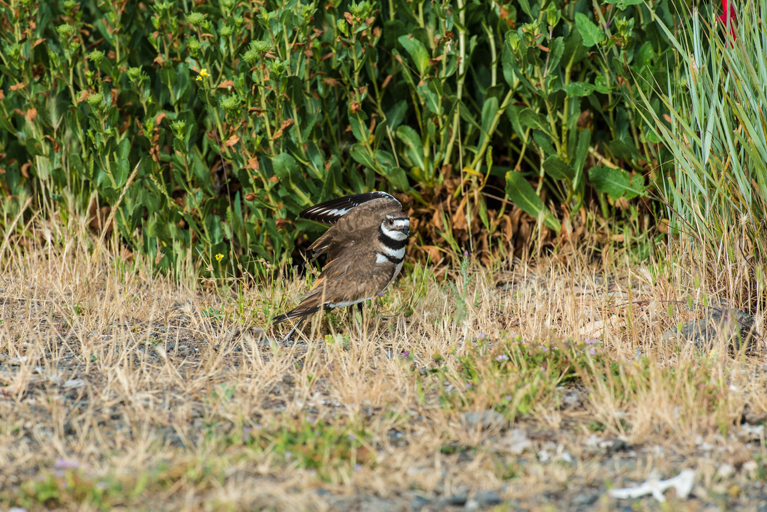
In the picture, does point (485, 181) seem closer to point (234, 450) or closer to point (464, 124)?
point (464, 124)

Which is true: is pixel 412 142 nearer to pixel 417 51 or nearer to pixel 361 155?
pixel 361 155

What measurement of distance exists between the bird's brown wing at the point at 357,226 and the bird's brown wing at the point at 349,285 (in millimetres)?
197

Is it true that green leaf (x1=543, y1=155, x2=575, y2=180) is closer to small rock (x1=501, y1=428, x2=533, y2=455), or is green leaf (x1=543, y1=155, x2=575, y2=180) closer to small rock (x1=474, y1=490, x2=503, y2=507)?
small rock (x1=501, y1=428, x2=533, y2=455)

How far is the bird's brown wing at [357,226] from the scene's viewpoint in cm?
507

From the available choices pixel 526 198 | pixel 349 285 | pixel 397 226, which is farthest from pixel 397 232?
pixel 526 198

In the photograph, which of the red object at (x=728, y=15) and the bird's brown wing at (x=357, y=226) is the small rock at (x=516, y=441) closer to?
the bird's brown wing at (x=357, y=226)

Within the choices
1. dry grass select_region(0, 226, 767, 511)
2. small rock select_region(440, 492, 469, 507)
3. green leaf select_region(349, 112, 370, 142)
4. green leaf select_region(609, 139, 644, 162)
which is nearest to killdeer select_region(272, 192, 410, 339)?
dry grass select_region(0, 226, 767, 511)

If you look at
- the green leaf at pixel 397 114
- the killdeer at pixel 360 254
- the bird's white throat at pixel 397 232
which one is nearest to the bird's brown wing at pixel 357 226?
the killdeer at pixel 360 254

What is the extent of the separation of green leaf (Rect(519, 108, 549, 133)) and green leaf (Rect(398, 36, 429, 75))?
2.50ft

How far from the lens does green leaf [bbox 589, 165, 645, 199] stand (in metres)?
5.71

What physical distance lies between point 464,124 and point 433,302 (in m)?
1.76

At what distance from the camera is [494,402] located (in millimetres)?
3631

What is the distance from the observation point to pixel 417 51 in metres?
5.62

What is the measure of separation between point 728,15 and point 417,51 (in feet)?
6.83
